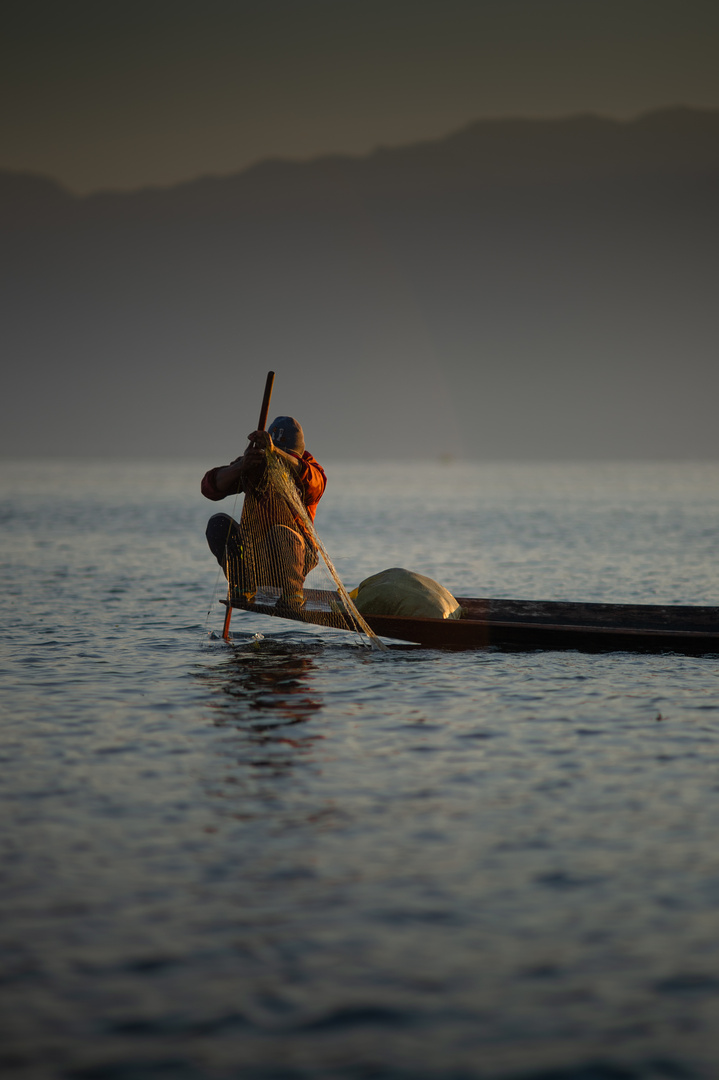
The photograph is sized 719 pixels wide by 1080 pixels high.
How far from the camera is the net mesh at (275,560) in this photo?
11523mm

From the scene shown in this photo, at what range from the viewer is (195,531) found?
40.3 metres

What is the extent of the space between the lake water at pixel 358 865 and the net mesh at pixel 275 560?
2.25ft

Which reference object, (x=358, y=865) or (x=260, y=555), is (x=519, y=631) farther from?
(x=358, y=865)

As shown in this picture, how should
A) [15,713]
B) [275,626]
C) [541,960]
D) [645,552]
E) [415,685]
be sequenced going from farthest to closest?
[645,552]
[275,626]
[415,685]
[15,713]
[541,960]

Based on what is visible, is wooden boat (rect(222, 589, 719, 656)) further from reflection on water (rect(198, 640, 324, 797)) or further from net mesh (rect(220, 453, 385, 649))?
reflection on water (rect(198, 640, 324, 797))

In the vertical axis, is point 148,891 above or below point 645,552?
below

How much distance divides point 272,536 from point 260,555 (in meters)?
0.27

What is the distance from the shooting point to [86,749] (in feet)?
26.4

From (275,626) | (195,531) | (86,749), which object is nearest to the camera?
(86,749)

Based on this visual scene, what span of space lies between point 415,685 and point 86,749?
3.74 m

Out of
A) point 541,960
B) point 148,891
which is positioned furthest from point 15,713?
point 541,960

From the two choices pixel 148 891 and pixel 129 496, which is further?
pixel 129 496

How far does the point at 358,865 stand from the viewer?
5.68 metres

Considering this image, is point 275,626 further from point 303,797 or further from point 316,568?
point 303,797
